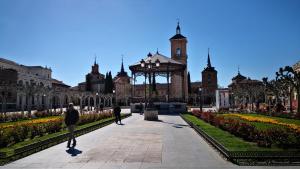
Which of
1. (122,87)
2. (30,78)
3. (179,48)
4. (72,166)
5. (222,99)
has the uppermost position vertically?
(179,48)

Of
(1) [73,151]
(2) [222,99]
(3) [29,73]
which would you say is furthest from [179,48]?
(1) [73,151]

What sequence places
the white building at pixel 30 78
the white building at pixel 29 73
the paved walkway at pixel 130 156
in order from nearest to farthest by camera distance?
the paved walkway at pixel 130 156
the white building at pixel 30 78
the white building at pixel 29 73

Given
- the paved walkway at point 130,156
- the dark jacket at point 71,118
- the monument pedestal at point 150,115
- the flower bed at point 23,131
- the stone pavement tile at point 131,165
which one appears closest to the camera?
the stone pavement tile at point 131,165

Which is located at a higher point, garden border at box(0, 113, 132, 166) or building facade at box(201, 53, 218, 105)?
building facade at box(201, 53, 218, 105)

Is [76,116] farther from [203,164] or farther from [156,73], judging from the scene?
[156,73]

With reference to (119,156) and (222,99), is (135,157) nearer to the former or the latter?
(119,156)

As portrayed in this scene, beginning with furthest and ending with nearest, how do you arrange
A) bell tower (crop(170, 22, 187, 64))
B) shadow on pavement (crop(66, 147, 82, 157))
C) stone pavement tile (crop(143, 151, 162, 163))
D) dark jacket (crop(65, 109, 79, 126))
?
bell tower (crop(170, 22, 187, 64)), dark jacket (crop(65, 109, 79, 126)), shadow on pavement (crop(66, 147, 82, 157)), stone pavement tile (crop(143, 151, 162, 163))

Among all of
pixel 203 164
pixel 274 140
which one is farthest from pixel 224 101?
pixel 203 164

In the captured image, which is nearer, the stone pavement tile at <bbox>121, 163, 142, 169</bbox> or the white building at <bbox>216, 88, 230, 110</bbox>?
the stone pavement tile at <bbox>121, 163, 142, 169</bbox>

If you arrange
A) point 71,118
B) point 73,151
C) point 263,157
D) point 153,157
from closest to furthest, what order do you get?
point 263,157
point 153,157
point 73,151
point 71,118

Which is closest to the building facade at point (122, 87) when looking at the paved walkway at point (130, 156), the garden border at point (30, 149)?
the garden border at point (30, 149)

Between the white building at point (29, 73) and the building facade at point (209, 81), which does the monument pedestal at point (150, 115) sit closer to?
the white building at point (29, 73)

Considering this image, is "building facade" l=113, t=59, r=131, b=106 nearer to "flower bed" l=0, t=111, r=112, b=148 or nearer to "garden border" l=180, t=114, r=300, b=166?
"flower bed" l=0, t=111, r=112, b=148

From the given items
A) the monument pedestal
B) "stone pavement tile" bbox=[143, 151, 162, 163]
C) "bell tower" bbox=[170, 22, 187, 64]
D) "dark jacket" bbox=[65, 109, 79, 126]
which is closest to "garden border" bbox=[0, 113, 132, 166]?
"dark jacket" bbox=[65, 109, 79, 126]
